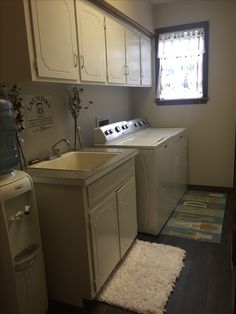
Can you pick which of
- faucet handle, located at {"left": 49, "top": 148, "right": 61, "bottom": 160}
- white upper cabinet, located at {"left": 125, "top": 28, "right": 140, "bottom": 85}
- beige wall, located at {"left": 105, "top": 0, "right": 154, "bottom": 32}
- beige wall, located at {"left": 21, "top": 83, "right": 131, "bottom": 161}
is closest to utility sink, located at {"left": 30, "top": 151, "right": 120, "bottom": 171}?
faucet handle, located at {"left": 49, "top": 148, "right": 61, "bottom": 160}

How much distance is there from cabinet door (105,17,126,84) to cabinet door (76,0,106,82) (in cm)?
10

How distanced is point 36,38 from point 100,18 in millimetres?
899

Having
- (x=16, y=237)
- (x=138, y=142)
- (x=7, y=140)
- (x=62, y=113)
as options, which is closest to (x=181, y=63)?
(x=138, y=142)

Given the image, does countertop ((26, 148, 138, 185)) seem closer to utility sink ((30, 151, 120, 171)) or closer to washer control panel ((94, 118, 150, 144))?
utility sink ((30, 151, 120, 171))

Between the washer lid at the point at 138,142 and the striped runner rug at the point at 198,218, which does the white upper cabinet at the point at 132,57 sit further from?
the striped runner rug at the point at 198,218

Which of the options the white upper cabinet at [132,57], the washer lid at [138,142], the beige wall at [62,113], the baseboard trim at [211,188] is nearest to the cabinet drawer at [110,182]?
the washer lid at [138,142]

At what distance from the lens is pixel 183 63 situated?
3.56m

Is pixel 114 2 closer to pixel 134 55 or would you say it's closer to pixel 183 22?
pixel 134 55

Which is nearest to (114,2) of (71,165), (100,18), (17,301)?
(100,18)

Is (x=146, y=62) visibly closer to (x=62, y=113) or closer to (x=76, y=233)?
(x=62, y=113)

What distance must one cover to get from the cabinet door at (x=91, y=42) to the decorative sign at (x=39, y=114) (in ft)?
1.25

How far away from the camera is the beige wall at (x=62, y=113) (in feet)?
6.59

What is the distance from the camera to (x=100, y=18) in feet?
7.30

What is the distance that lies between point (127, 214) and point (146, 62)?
206cm
